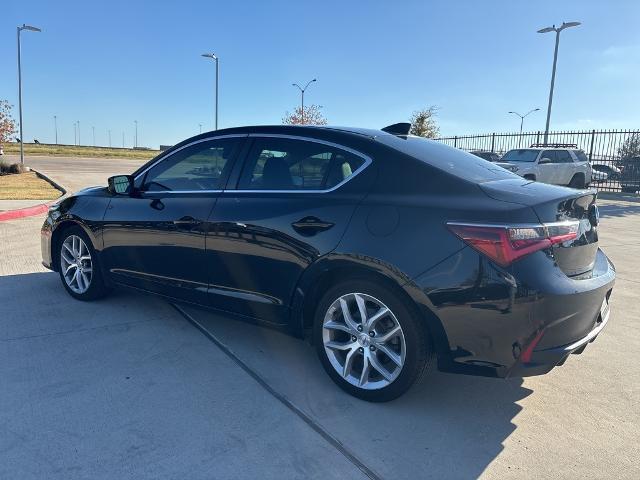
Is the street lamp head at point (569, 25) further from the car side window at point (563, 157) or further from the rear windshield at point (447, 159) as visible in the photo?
the rear windshield at point (447, 159)

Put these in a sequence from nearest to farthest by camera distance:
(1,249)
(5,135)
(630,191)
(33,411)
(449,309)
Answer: (449,309), (33,411), (1,249), (630,191), (5,135)

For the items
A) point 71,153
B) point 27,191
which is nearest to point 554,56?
point 27,191

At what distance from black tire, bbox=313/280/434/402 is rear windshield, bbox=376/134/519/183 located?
0.83m

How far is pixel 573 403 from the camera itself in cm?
320

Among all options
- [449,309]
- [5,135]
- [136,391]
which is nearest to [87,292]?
[136,391]

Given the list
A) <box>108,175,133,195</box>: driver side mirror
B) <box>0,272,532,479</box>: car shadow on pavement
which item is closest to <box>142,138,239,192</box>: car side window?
<box>108,175,133,195</box>: driver side mirror

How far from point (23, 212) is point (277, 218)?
8.97 metres

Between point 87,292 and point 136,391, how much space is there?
1.97m

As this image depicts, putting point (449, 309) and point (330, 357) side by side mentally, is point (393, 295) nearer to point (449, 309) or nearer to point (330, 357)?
point (449, 309)

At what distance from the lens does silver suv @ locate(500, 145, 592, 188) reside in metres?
17.8

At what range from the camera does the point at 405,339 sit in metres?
2.89

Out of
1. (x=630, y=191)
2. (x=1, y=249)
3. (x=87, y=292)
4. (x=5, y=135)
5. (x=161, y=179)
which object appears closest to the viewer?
(x=161, y=179)

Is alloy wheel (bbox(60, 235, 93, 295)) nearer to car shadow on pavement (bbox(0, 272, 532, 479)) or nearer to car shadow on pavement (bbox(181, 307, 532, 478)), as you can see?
car shadow on pavement (bbox(0, 272, 532, 479))

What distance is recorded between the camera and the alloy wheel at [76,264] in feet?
15.6
